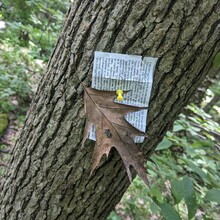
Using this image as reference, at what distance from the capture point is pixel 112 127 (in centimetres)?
80

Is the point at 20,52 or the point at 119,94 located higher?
the point at 119,94

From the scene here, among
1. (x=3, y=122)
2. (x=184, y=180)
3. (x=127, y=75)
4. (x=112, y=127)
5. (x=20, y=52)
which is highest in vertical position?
(x=127, y=75)

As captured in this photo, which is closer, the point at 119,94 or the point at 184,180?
the point at 119,94

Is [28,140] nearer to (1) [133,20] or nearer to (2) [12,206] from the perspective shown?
(2) [12,206]

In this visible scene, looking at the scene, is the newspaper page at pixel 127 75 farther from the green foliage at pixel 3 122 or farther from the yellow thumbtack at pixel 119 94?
the green foliage at pixel 3 122

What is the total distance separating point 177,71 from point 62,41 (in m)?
0.38

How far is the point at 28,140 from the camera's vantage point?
103 centimetres

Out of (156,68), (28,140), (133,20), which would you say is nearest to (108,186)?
(28,140)

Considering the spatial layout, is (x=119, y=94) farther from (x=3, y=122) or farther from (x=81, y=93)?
(x=3, y=122)

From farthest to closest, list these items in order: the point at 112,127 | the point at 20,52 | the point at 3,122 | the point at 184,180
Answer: the point at 20,52 < the point at 3,122 < the point at 184,180 < the point at 112,127

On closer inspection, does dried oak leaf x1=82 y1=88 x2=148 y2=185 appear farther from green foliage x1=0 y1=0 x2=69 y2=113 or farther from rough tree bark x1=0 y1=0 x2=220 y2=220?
green foliage x1=0 y1=0 x2=69 y2=113

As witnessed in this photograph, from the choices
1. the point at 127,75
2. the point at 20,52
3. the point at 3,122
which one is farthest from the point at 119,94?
the point at 20,52

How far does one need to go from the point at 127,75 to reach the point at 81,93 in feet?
0.50

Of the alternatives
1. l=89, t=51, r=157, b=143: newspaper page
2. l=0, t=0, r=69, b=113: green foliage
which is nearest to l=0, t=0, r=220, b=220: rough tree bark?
l=89, t=51, r=157, b=143: newspaper page
